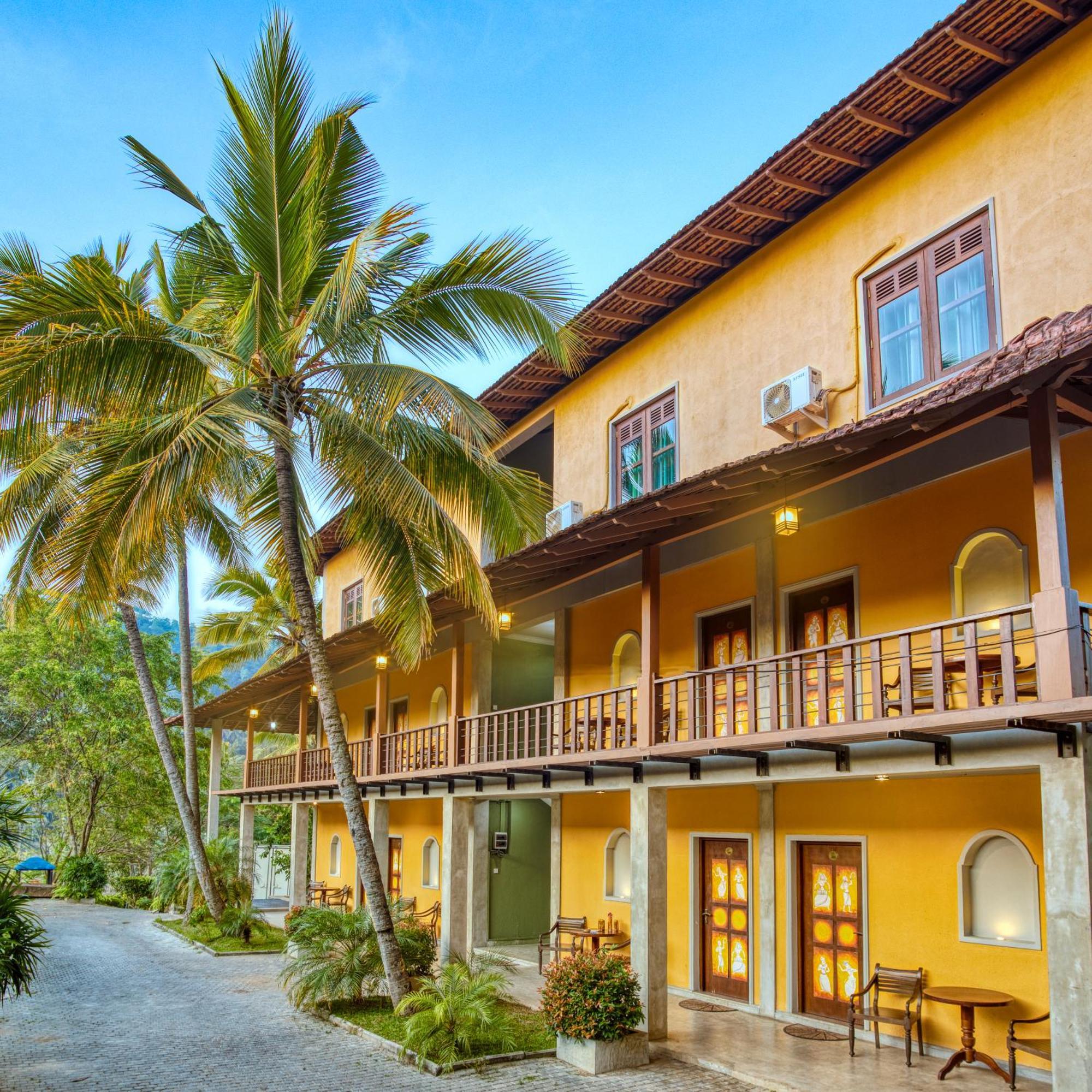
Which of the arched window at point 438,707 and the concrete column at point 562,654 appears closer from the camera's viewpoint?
the concrete column at point 562,654

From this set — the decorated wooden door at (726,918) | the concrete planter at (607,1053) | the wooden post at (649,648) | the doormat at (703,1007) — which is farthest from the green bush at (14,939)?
the decorated wooden door at (726,918)

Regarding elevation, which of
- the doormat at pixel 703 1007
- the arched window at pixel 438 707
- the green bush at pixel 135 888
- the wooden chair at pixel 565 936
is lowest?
the green bush at pixel 135 888

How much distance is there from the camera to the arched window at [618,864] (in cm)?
1681

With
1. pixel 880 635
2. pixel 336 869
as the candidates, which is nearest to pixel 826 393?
pixel 880 635

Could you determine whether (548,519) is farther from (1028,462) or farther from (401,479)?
(1028,462)

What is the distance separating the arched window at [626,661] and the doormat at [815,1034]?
18.9 feet

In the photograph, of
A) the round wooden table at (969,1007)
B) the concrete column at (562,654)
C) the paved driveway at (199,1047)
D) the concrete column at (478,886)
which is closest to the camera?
the round wooden table at (969,1007)

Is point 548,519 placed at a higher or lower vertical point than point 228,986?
higher

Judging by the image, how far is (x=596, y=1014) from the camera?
11.2 meters

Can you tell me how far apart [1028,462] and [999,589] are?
1324 mm

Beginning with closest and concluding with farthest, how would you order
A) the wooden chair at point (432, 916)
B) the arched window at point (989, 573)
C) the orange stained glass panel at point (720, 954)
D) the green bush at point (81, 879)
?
the arched window at point (989, 573), the orange stained glass panel at point (720, 954), the wooden chair at point (432, 916), the green bush at point (81, 879)

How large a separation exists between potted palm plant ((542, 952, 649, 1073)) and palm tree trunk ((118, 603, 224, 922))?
44.7 ft

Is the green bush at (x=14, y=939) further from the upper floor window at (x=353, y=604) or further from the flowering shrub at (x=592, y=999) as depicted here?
the upper floor window at (x=353, y=604)

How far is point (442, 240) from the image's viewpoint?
524 inches
